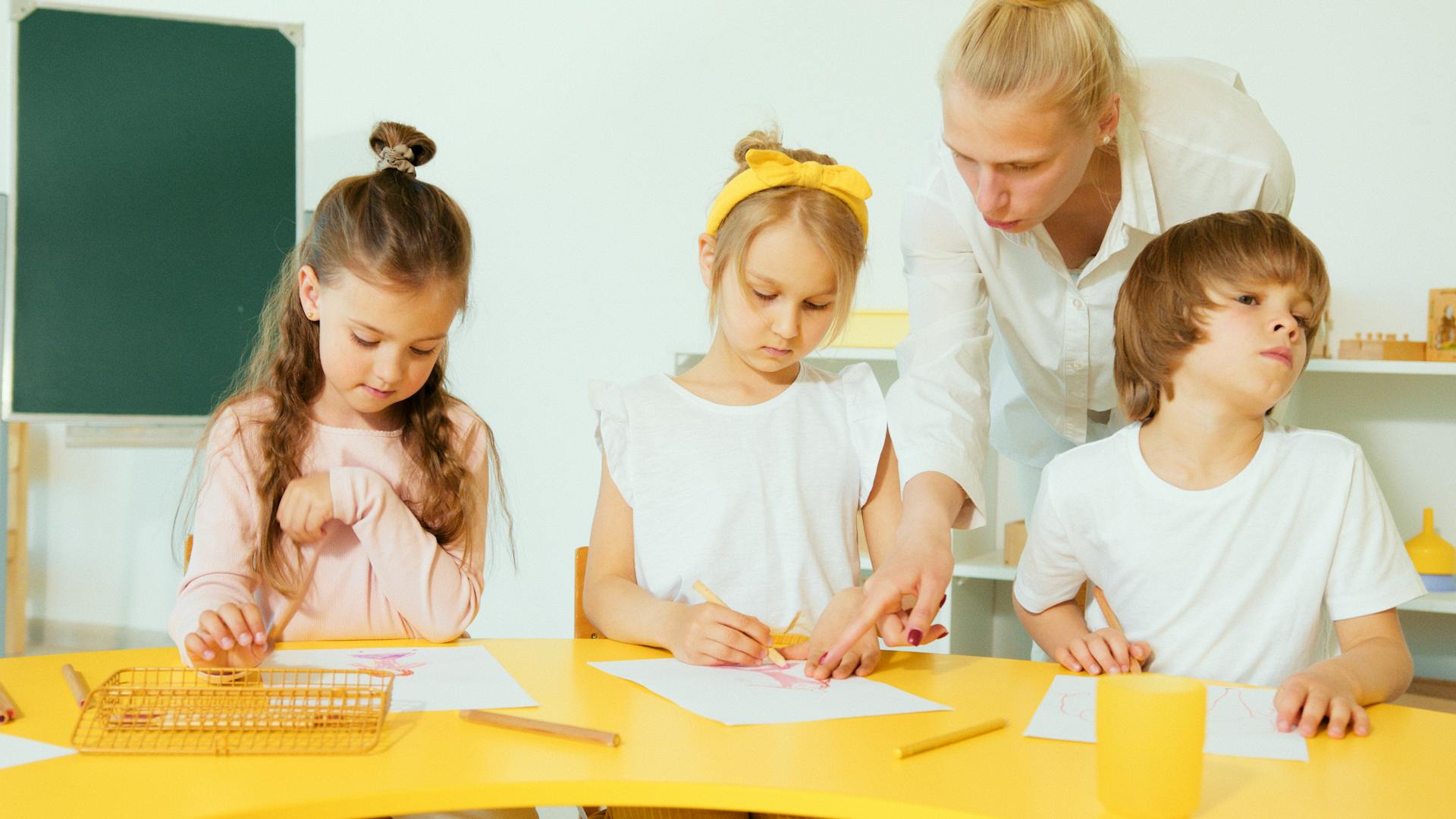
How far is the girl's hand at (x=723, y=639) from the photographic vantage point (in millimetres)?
1153

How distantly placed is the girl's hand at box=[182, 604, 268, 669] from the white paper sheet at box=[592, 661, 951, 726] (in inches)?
→ 12.6

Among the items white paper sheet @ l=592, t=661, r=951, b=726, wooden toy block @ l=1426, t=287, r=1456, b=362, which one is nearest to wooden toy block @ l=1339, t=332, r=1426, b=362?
wooden toy block @ l=1426, t=287, r=1456, b=362

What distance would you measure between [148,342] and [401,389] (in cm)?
160

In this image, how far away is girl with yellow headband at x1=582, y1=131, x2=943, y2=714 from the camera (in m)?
1.43

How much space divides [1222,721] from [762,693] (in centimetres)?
37

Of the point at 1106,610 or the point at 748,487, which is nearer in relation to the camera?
A: the point at 1106,610

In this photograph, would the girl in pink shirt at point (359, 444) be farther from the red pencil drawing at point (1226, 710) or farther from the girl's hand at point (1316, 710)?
the girl's hand at point (1316, 710)

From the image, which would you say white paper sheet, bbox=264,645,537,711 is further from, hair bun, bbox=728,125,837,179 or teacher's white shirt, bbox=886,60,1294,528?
hair bun, bbox=728,125,837,179

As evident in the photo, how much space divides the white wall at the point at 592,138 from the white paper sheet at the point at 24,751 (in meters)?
2.04

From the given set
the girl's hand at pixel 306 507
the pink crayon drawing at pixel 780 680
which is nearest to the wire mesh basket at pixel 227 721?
the pink crayon drawing at pixel 780 680

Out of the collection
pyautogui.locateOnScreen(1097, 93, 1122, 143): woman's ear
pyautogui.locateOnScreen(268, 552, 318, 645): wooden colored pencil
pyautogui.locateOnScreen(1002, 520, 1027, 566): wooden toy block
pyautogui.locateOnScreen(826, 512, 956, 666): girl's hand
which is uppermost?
pyautogui.locateOnScreen(1097, 93, 1122, 143): woman's ear

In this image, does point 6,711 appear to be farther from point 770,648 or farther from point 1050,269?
point 1050,269

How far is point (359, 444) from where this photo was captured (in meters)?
1.53

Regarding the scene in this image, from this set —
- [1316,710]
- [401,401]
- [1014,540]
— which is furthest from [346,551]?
[1014,540]
